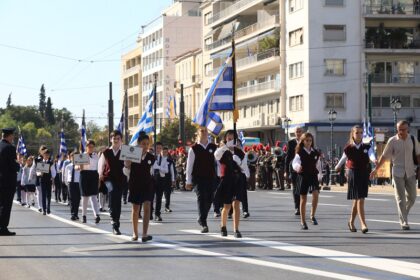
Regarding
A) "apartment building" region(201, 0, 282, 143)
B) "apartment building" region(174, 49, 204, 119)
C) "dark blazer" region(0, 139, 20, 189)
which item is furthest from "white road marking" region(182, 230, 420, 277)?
"apartment building" region(174, 49, 204, 119)

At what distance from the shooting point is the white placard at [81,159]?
2225 cm

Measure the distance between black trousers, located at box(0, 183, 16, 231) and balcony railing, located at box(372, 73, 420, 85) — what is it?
54580 mm

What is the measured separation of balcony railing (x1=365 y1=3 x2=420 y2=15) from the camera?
6925 centimetres

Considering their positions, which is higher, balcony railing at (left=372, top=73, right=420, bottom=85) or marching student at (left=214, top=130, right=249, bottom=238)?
balcony railing at (left=372, top=73, right=420, bottom=85)

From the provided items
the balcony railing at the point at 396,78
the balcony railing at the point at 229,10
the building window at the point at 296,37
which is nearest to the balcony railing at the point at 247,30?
the balcony railing at the point at 229,10

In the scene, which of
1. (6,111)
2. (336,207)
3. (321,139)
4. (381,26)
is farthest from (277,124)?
(6,111)

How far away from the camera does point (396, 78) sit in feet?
230

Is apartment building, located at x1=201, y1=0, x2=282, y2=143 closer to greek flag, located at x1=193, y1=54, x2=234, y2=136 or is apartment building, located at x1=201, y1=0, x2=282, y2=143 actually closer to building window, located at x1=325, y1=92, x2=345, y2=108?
building window, located at x1=325, y1=92, x2=345, y2=108

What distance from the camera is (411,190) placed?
16.9 meters

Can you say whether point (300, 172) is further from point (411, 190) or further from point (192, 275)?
point (192, 275)

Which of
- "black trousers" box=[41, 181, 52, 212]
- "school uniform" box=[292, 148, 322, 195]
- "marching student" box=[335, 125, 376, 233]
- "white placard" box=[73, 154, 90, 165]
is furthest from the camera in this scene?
"black trousers" box=[41, 181, 52, 212]

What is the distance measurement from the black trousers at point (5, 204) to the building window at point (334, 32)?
5272 cm

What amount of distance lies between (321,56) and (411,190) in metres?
52.3

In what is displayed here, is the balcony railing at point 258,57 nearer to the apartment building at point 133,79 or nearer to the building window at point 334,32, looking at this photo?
the building window at point 334,32
